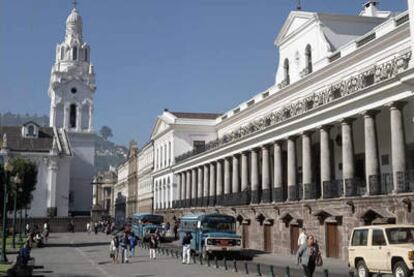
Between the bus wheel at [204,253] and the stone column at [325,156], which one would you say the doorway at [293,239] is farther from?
the bus wheel at [204,253]

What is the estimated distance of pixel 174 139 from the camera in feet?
230

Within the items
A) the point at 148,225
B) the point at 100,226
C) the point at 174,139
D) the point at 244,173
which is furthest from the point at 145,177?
the point at 244,173

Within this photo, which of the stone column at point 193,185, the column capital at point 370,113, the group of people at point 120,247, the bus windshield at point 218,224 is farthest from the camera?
the stone column at point 193,185

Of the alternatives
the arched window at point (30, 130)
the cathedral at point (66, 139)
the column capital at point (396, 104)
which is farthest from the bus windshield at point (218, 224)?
the arched window at point (30, 130)

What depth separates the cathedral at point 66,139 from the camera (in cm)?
8031

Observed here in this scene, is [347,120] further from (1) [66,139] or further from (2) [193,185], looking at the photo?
(1) [66,139]

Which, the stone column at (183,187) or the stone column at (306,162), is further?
the stone column at (183,187)

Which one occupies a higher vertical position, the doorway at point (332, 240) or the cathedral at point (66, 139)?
the cathedral at point (66, 139)

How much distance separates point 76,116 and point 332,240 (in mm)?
70193

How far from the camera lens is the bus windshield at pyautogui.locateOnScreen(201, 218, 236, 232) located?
3409cm

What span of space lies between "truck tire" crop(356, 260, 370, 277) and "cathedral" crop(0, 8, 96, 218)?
6384 cm

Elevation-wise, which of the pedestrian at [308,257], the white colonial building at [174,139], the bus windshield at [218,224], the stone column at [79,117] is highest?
the stone column at [79,117]

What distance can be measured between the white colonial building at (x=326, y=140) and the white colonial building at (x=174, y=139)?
41.9ft

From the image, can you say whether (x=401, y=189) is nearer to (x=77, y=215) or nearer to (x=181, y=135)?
(x=181, y=135)
